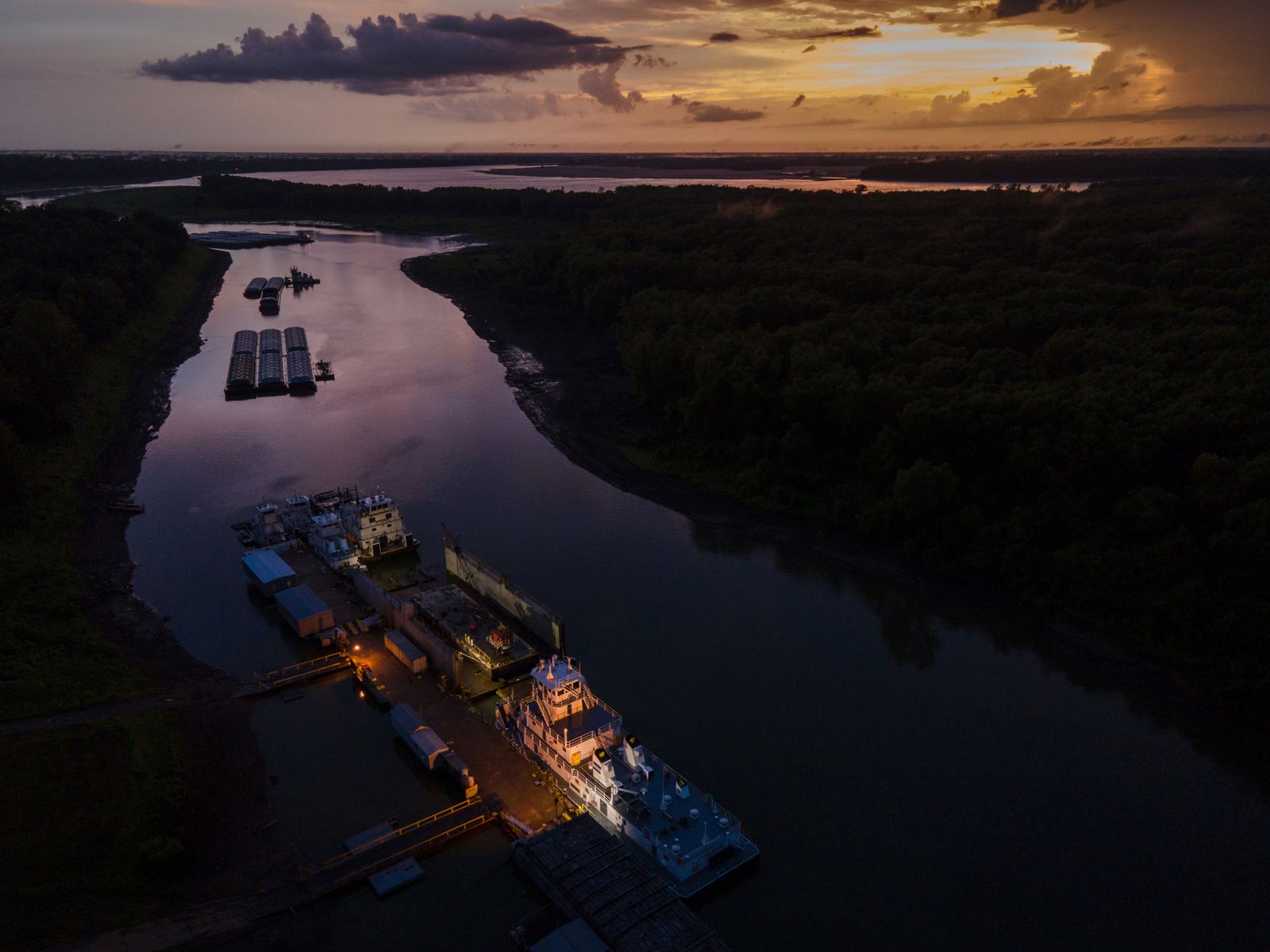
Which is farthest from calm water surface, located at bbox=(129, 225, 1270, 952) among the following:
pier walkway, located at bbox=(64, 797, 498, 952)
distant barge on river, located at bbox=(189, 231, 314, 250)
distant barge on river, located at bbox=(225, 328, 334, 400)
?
distant barge on river, located at bbox=(189, 231, 314, 250)

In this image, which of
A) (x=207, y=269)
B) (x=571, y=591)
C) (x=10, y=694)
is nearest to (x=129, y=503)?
(x=10, y=694)

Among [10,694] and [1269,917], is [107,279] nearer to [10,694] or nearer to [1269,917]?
[10,694]

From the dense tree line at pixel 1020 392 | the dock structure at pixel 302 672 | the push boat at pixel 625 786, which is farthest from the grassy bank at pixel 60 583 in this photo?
the dense tree line at pixel 1020 392

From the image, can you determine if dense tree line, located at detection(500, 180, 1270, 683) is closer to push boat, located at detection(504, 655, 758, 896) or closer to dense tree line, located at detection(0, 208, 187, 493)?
push boat, located at detection(504, 655, 758, 896)

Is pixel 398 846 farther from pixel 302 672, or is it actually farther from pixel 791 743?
pixel 791 743

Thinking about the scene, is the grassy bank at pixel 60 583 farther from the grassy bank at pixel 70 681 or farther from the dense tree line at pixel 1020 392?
the dense tree line at pixel 1020 392

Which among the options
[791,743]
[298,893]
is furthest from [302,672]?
[791,743]
